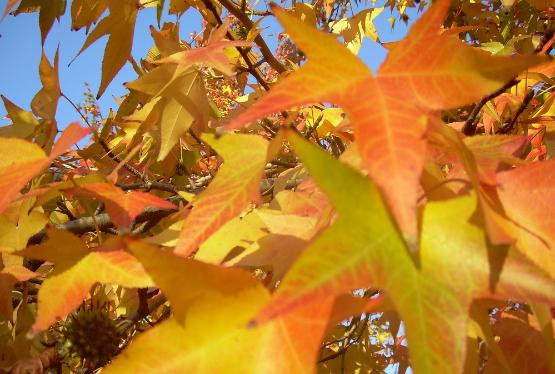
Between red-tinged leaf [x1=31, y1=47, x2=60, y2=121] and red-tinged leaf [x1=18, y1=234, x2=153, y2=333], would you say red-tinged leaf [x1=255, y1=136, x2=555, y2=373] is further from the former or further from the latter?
red-tinged leaf [x1=31, y1=47, x2=60, y2=121]

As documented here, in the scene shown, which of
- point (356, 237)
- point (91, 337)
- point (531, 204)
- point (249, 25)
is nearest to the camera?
point (356, 237)

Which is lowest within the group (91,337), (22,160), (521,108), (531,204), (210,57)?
(91,337)

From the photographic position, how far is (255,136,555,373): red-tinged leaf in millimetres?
355

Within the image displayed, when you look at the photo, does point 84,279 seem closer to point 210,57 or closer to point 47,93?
point 210,57

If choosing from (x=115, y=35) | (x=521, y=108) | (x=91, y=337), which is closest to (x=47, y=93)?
(x=115, y=35)

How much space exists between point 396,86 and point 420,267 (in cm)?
16

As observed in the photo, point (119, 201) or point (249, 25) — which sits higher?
point (249, 25)

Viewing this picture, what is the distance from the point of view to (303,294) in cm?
34

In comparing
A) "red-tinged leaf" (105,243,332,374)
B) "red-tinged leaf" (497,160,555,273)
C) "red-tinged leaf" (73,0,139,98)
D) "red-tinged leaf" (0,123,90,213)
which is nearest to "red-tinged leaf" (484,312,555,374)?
"red-tinged leaf" (497,160,555,273)

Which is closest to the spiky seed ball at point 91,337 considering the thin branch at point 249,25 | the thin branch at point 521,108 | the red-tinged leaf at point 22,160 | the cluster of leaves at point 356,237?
the cluster of leaves at point 356,237

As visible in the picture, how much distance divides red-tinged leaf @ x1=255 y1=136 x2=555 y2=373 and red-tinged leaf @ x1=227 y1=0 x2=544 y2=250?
0.04 m

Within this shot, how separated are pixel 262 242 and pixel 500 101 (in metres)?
0.99

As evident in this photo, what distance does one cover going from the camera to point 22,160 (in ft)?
2.23

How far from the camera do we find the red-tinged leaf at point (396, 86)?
35 cm
